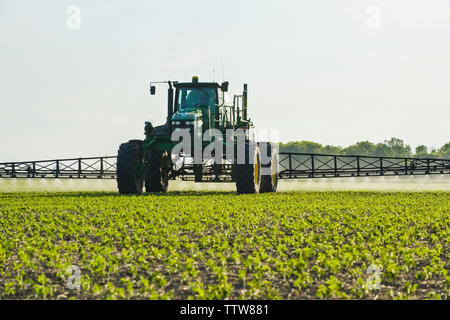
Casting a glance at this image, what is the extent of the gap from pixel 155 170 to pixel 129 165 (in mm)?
1822

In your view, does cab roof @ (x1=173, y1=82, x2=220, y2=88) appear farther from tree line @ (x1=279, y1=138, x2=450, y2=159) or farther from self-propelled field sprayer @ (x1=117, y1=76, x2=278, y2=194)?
tree line @ (x1=279, y1=138, x2=450, y2=159)

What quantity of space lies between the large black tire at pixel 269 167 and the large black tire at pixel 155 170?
3.68 metres

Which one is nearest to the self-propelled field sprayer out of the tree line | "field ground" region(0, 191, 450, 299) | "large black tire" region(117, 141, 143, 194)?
"large black tire" region(117, 141, 143, 194)

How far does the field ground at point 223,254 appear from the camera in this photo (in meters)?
6.59

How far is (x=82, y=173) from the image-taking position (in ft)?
97.5

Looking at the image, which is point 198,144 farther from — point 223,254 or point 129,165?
point 223,254

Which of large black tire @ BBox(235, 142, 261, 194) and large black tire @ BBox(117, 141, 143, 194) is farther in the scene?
large black tire @ BBox(235, 142, 261, 194)

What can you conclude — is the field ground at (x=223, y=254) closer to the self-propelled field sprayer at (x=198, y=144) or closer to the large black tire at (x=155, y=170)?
Result: the self-propelled field sprayer at (x=198, y=144)

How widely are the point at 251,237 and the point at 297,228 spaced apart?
134cm

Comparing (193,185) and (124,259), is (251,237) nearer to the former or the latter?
(124,259)

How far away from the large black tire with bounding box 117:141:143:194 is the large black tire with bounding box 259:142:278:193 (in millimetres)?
4839

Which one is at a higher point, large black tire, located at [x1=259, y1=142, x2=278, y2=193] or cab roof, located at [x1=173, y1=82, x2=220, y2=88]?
cab roof, located at [x1=173, y1=82, x2=220, y2=88]

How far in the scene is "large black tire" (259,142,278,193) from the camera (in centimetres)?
2159

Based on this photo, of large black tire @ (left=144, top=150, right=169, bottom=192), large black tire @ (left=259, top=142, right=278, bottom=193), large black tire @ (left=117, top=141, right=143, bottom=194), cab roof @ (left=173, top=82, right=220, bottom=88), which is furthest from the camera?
large black tire @ (left=259, top=142, right=278, bottom=193)
